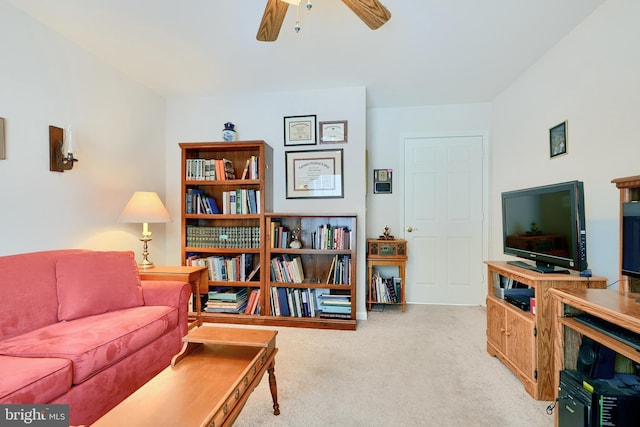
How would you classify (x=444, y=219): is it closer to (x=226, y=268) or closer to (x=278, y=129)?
(x=278, y=129)

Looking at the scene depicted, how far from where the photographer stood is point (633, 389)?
121cm

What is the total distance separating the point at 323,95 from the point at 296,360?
256 cm

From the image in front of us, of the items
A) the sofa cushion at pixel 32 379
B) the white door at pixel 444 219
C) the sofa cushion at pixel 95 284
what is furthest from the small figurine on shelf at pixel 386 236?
the sofa cushion at pixel 32 379

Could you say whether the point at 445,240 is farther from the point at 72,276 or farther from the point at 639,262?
the point at 72,276

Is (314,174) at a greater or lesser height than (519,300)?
greater

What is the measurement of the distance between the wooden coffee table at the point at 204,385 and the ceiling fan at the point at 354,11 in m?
1.70

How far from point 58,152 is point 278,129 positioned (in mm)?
1865

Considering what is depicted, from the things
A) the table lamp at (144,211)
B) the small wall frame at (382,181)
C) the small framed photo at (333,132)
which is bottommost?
the table lamp at (144,211)

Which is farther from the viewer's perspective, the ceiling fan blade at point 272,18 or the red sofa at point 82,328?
the ceiling fan blade at point 272,18

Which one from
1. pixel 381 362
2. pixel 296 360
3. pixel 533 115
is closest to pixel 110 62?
pixel 296 360

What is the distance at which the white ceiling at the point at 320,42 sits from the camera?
1792 millimetres

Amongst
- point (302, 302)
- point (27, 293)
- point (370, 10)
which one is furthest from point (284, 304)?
point (370, 10)

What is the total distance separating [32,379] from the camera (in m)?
1.09

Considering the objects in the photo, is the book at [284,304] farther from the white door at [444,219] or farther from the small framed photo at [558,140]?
the small framed photo at [558,140]
